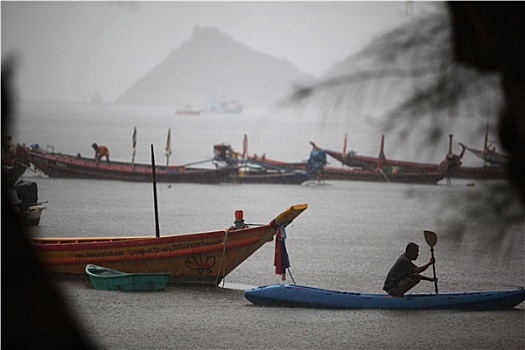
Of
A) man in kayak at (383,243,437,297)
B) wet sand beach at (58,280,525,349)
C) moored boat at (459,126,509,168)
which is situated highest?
moored boat at (459,126,509,168)

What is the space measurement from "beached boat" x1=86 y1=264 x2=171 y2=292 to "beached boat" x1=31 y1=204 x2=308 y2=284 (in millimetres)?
51

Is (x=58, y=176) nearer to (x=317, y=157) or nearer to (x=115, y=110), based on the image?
(x=317, y=157)

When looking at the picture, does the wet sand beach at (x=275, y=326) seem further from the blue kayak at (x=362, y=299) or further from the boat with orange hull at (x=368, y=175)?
the boat with orange hull at (x=368, y=175)

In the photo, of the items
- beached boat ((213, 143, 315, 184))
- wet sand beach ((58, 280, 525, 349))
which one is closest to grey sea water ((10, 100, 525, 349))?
wet sand beach ((58, 280, 525, 349))

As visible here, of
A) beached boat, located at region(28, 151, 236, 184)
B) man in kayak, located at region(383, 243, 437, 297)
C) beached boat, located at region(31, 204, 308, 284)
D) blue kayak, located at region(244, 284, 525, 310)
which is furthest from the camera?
beached boat, located at region(28, 151, 236, 184)

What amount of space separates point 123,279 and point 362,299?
1316 mm

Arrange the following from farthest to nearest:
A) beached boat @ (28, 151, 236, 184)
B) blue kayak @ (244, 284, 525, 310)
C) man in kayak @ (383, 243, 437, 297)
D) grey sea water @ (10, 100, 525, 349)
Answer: beached boat @ (28, 151, 236, 184), blue kayak @ (244, 284, 525, 310), man in kayak @ (383, 243, 437, 297), grey sea water @ (10, 100, 525, 349)

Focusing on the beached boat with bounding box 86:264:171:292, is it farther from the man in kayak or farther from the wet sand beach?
the man in kayak

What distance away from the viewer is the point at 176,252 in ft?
14.4

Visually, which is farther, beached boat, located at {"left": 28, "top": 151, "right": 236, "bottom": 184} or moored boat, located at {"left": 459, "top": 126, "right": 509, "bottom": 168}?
beached boat, located at {"left": 28, "top": 151, "right": 236, "bottom": 184}

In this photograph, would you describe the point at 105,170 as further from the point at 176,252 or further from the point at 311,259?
the point at 176,252

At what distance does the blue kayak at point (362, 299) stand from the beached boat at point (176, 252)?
1.10 feet

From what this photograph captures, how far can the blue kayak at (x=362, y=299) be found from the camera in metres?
3.92

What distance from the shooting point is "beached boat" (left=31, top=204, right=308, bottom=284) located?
4.34 m
